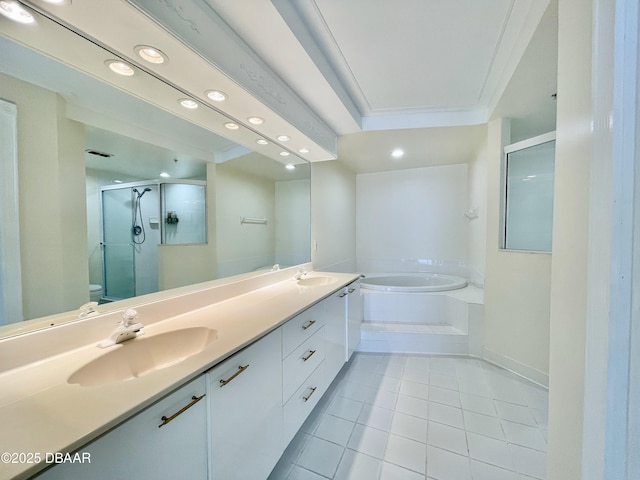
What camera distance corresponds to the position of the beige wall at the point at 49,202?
0.88 meters

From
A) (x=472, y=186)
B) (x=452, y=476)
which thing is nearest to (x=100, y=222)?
(x=452, y=476)

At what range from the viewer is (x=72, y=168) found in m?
1.01

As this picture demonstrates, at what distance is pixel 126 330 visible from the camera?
999mm

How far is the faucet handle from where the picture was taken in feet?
3.35

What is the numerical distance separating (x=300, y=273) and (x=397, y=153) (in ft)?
6.56

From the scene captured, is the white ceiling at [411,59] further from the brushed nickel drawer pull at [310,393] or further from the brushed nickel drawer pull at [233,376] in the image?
the brushed nickel drawer pull at [310,393]

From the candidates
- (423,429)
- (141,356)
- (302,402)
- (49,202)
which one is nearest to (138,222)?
(49,202)

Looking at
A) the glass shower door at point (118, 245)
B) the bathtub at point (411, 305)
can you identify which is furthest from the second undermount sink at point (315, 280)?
the glass shower door at point (118, 245)

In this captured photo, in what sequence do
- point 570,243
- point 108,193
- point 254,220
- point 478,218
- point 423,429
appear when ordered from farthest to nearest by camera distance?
point 478,218, point 254,220, point 423,429, point 108,193, point 570,243

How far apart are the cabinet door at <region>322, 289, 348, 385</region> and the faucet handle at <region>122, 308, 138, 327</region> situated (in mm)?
1047

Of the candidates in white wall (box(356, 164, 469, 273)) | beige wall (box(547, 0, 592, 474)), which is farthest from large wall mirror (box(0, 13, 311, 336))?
white wall (box(356, 164, 469, 273))

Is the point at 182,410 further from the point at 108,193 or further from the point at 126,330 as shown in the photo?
the point at 108,193

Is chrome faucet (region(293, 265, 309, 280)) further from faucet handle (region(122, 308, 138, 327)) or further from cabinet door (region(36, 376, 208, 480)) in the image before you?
cabinet door (region(36, 376, 208, 480))

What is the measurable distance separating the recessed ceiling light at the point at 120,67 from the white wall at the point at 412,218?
3447 millimetres
